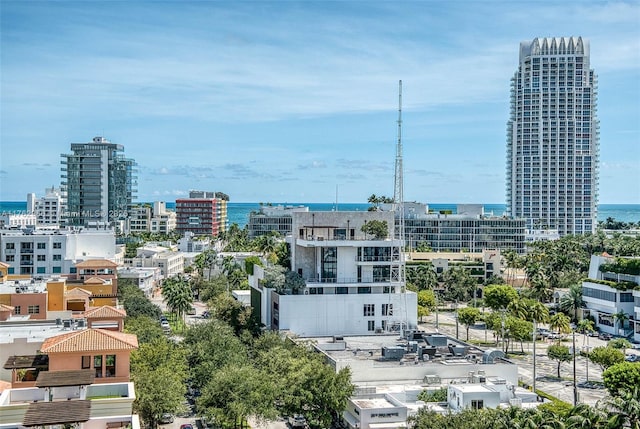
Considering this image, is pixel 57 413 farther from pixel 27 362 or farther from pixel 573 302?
pixel 573 302

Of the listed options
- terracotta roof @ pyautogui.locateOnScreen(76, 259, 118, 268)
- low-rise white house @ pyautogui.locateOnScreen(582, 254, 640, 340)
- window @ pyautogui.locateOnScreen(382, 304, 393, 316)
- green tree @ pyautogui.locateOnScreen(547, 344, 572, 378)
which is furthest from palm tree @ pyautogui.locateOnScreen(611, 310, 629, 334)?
terracotta roof @ pyautogui.locateOnScreen(76, 259, 118, 268)

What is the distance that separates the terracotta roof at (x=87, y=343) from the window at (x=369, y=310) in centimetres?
4406

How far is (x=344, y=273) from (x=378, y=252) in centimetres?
489

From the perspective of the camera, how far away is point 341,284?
83.9 m

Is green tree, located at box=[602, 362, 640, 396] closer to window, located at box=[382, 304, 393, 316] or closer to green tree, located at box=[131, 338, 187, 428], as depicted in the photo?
window, located at box=[382, 304, 393, 316]

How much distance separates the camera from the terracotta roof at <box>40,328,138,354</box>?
40688 millimetres

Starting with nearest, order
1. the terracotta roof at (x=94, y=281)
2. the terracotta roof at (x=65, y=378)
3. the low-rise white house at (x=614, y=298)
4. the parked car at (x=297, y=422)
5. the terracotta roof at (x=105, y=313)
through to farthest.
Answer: the terracotta roof at (x=65, y=378) → the parked car at (x=297, y=422) → the terracotta roof at (x=105, y=313) → the terracotta roof at (x=94, y=281) → the low-rise white house at (x=614, y=298)

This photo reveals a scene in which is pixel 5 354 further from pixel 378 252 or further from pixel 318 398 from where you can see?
pixel 378 252

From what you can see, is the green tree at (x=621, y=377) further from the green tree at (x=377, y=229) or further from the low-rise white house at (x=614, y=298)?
the low-rise white house at (x=614, y=298)

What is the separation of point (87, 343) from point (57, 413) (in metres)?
9.97

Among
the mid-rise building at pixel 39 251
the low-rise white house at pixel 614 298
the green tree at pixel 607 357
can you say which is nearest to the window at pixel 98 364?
the green tree at pixel 607 357

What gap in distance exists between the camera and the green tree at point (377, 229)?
86500 mm

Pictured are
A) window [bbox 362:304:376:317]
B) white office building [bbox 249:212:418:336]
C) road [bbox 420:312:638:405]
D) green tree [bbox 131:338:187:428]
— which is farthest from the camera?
window [bbox 362:304:376:317]

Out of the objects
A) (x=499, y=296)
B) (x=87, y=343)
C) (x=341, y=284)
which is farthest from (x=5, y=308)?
(x=499, y=296)
